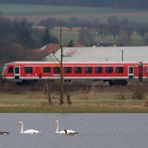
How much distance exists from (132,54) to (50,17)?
59915 mm

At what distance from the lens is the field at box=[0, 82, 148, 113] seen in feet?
179

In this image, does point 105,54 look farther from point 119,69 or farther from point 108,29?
point 108,29

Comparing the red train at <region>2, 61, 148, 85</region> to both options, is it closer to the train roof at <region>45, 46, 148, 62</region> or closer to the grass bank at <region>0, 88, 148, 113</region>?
the grass bank at <region>0, 88, 148, 113</region>

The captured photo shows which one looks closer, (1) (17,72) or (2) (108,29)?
(1) (17,72)

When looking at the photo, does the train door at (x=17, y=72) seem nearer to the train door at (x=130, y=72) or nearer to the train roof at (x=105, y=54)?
the train door at (x=130, y=72)

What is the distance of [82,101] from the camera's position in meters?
59.2

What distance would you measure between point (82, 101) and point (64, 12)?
126 meters

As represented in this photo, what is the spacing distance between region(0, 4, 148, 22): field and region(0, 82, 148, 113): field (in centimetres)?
10390

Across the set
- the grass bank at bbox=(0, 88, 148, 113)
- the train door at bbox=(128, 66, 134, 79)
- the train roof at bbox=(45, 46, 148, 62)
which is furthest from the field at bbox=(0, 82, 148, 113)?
the train roof at bbox=(45, 46, 148, 62)

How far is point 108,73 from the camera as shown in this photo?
80.6 metres
